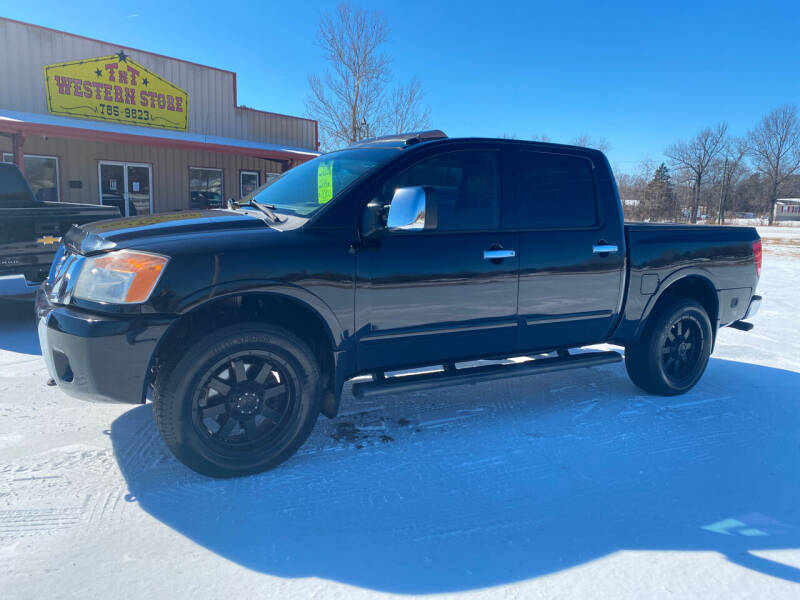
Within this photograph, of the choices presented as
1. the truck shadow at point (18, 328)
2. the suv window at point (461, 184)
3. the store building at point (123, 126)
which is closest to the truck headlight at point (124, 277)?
the suv window at point (461, 184)

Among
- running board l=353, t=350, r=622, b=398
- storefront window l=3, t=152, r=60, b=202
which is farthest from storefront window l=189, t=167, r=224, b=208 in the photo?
running board l=353, t=350, r=622, b=398

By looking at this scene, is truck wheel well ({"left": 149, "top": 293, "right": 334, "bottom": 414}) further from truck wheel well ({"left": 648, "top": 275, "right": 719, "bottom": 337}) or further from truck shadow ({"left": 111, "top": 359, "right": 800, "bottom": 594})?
truck wheel well ({"left": 648, "top": 275, "right": 719, "bottom": 337})

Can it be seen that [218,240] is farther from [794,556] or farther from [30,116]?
[30,116]

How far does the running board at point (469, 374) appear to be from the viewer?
3.40m

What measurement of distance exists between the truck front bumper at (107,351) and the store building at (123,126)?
37.1 feet

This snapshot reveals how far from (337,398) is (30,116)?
1420 centimetres

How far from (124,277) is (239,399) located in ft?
2.77

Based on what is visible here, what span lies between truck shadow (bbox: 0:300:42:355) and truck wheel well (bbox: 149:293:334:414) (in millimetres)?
3441

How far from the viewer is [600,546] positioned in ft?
8.34

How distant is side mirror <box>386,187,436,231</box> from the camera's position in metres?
3.02

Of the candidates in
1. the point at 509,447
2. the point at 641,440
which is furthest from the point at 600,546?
the point at 641,440

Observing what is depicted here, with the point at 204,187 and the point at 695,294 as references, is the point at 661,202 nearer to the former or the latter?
the point at 204,187

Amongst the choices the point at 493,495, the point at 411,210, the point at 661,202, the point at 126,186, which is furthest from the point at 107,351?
the point at 661,202

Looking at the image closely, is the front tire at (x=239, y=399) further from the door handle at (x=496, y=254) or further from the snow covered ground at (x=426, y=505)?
the door handle at (x=496, y=254)
